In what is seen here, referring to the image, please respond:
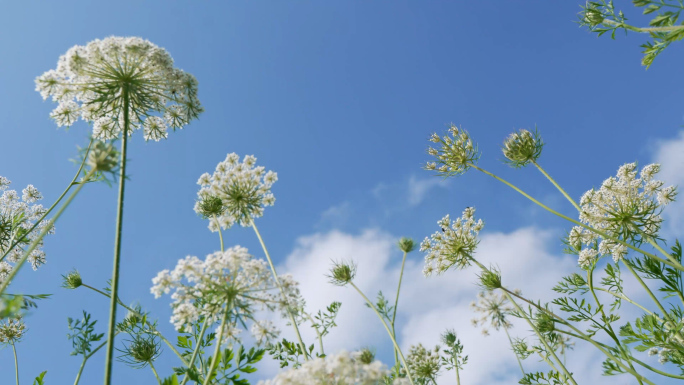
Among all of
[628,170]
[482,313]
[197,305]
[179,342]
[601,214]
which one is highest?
[628,170]

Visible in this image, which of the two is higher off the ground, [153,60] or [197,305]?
[153,60]

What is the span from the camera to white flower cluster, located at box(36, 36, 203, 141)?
5.70m

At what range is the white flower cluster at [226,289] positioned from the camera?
4316mm

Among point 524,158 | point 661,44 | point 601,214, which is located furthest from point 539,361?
point 661,44

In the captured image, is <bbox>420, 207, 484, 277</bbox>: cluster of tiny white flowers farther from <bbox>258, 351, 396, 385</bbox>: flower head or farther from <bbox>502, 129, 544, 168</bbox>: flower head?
<bbox>258, 351, 396, 385</bbox>: flower head

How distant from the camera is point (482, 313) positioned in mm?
8484

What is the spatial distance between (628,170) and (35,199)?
1225 centimetres

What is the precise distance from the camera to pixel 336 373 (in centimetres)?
370

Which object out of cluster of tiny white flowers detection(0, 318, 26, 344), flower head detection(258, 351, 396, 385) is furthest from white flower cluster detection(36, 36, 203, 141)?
cluster of tiny white flowers detection(0, 318, 26, 344)

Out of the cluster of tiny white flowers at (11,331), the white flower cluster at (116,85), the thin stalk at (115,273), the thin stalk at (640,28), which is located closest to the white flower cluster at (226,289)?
the thin stalk at (115,273)

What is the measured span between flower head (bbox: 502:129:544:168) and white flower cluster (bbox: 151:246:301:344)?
553 centimetres

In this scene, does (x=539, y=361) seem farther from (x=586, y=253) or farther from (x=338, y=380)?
(x=338, y=380)

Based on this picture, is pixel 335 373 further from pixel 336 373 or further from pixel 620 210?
pixel 620 210

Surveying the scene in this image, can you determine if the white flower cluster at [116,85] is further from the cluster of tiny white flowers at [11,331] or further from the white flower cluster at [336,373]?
the cluster of tiny white flowers at [11,331]
